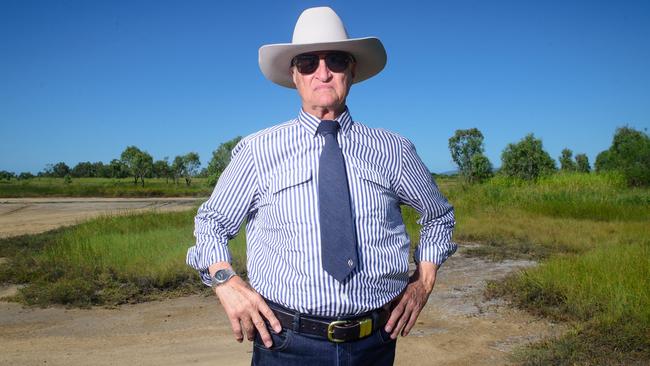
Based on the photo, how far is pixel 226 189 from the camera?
2.03 metres

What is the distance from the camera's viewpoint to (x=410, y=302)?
6.89 feet

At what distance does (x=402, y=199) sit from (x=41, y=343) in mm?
4563

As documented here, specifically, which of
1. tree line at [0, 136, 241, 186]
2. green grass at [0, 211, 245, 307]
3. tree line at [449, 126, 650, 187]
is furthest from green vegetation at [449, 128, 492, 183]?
green grass at [0, 211, 245, 307]

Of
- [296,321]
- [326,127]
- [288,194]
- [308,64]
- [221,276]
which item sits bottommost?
[296,321]

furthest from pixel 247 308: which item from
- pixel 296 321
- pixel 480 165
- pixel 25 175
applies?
pixel 25 175

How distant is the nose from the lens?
2137 millimetres

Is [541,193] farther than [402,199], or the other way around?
[541,193]

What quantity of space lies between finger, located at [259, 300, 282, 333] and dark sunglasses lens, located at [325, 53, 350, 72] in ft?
3.00

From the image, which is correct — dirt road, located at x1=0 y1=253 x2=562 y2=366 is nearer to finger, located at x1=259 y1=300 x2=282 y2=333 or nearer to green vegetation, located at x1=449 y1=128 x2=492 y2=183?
finger, located at x1=259 y1=300 x2=282 y2=333

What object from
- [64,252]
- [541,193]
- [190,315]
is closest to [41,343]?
[190,315]

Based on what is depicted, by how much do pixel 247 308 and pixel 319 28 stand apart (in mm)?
1083

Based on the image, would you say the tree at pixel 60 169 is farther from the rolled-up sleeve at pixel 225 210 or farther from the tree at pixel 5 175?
the rolled-up sleeve at pixel 225 210

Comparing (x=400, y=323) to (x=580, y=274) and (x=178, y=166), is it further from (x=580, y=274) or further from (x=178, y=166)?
(x=178, y=166)

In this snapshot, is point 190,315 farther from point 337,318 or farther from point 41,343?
point 337,318
